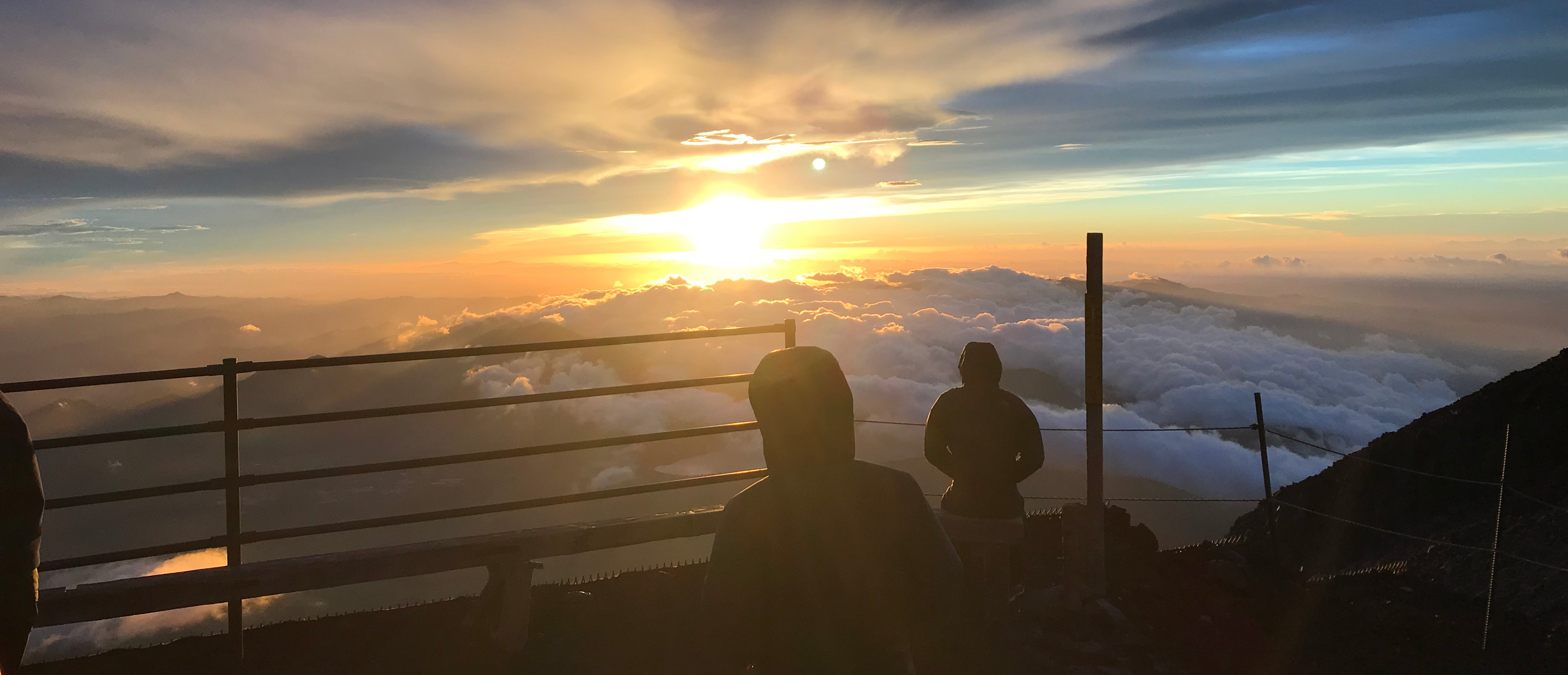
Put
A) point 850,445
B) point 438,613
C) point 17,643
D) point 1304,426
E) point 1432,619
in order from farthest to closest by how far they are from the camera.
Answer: point 1304,426 < point 1432,619 < point 438,613 < point 850,445 < point 17,643

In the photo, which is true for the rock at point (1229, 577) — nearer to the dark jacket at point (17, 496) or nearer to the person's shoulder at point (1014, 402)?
the person's shoulder at point (1014, 402)

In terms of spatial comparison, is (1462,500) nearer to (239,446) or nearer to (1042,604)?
(1042,604)

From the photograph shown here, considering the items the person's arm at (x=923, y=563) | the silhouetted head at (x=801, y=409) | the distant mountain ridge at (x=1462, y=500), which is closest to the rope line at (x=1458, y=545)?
the distant mountain ridge at (x=1462, y=500)

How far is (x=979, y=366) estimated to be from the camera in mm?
5457

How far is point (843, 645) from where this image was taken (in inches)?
84.7

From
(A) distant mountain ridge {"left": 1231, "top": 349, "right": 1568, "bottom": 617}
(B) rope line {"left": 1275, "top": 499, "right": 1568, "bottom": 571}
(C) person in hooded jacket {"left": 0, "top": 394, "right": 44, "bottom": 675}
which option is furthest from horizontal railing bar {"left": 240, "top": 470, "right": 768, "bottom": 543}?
(A) distant mountain ridge {"left": 1231, "top": 349, "right": 1568, "bottom": 617}

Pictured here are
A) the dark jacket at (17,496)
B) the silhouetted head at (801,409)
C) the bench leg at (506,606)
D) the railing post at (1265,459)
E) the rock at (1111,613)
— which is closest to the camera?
the dark jacket at (17,496)

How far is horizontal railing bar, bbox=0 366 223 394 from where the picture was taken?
13.3ft

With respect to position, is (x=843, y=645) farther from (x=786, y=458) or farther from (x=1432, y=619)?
(x=1432, y=619)

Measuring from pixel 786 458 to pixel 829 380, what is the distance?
23cm

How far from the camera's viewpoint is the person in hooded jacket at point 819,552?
7.02ft

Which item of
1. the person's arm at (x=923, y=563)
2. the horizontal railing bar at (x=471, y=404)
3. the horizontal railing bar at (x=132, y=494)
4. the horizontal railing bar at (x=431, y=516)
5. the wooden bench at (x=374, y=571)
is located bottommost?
the wooden bench at (x=374, y=571)

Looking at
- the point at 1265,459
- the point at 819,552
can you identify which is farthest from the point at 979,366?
the point at 1265,459

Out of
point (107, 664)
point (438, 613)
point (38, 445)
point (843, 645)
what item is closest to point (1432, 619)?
point (843, 645)
